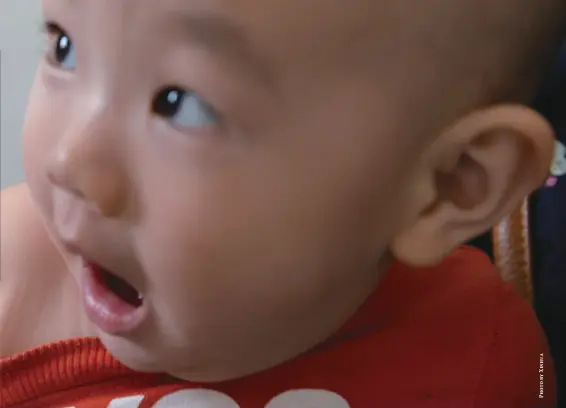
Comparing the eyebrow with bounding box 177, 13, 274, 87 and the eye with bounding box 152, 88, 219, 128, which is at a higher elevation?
the eyebrow with bounding box 177, 13, 274, 87

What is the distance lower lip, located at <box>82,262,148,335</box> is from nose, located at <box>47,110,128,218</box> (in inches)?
2.9

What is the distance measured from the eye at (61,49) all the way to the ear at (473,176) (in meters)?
0.20

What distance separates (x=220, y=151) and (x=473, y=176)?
0.49 feet

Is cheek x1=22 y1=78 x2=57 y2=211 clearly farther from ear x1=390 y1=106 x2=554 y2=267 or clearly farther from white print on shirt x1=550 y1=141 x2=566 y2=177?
white print on shirt x1=550 y1=141 x2=566 y2=177

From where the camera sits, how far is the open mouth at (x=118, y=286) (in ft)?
1.59

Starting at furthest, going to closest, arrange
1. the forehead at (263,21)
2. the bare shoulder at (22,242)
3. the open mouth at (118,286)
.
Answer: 1. the bare shoulder at (22,242)
2. the open mouth at (118,286)
3. the forehead at (263,21)

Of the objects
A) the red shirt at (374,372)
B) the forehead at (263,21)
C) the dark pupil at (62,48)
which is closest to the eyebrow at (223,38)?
the forehead at (263,21)

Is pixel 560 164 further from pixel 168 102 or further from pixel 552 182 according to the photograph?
pixel 168 102

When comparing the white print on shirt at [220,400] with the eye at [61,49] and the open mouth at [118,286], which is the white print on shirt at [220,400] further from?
the eye at [61,49]

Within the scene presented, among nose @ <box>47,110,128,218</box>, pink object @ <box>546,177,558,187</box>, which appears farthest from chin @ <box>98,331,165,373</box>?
pink object @ <box>546,177,558,187</box>

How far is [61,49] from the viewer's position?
1.52ft

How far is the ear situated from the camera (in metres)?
0.44

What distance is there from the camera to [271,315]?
1.48ft

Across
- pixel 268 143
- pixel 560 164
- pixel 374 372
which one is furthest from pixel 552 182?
pixel 268 143
